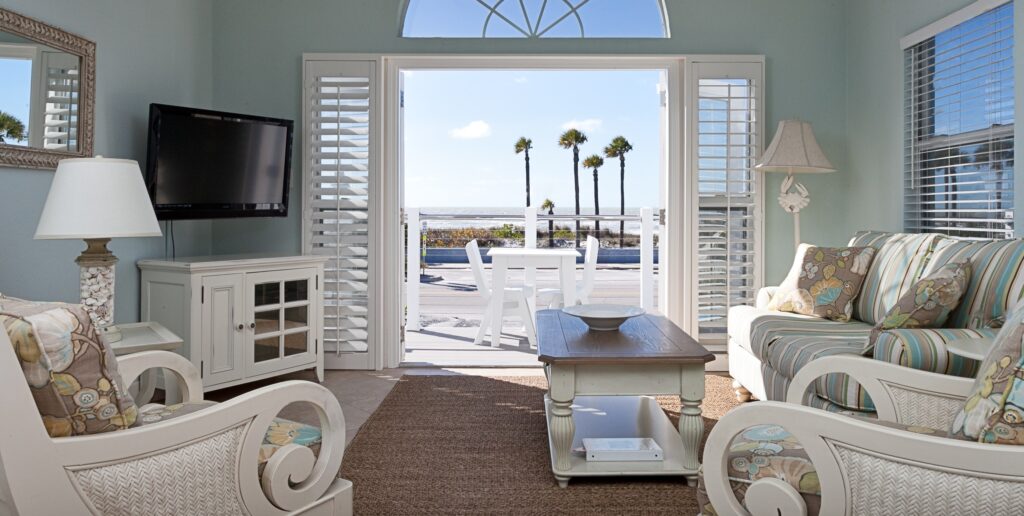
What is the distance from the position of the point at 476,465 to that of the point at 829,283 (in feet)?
6.60

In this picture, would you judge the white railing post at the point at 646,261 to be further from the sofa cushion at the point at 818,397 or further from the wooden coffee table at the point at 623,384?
the wooden coffee table at the point at 623,384

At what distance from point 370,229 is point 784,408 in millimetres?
3428

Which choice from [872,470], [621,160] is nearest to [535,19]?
[872,470]

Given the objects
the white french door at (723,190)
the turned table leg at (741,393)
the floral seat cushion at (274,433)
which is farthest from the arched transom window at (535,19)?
the floral seat cushion at (274,433)

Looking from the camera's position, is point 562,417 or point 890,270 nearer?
point 562,417

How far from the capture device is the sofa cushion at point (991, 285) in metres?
2.44

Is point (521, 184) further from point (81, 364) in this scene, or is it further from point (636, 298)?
point (81, 364)

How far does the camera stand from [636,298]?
8.41 meters

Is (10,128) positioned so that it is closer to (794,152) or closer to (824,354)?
(824,354)

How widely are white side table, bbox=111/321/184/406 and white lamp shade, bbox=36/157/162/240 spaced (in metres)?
0.41

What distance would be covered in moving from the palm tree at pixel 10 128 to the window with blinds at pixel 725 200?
3504 mm

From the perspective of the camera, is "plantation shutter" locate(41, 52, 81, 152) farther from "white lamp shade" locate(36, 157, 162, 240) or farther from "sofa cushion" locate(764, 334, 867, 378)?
"sofa cushion" locate(764, 334, 867, 378)

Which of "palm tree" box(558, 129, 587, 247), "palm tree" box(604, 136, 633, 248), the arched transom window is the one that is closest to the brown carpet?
the arched transom window

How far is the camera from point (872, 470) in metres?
1.33
